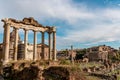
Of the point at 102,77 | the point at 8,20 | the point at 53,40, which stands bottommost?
the point at 102,77

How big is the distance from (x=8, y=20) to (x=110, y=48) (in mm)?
88566

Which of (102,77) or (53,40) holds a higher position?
(53,40)

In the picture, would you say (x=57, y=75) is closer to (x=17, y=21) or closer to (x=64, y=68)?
(x=64, y=68)

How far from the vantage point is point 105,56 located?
9938 centimetres

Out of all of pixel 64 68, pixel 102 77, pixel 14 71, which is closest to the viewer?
pixel 64 68

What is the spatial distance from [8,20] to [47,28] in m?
8.66

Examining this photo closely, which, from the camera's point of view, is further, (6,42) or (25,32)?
(25,32)

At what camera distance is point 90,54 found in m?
100

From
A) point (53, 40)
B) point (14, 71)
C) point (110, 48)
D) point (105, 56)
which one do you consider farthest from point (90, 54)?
point (14, 71)

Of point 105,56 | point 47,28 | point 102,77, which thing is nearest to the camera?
point 102,77

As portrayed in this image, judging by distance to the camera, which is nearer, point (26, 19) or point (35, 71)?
point (35, 71)

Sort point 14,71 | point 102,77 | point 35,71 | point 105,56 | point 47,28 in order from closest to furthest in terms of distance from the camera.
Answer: point 35,71 < point 14,71 < point 102,77 < point 47,28 < point 105,56

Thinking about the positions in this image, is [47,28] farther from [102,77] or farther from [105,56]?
[105,56]

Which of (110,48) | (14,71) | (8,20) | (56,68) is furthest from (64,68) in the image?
(110,48)
